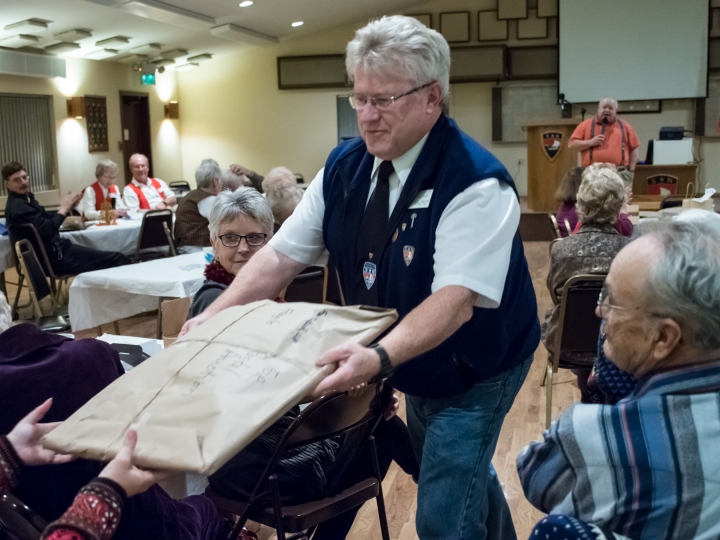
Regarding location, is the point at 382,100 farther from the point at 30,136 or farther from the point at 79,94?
the point at 79,94

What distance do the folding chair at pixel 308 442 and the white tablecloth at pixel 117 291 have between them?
2.32 metres

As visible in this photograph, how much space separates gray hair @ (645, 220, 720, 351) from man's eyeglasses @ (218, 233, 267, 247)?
1.58m

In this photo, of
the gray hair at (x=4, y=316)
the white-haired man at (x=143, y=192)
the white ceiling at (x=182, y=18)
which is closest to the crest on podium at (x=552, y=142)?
the white ceiling at (x=182, y=18)

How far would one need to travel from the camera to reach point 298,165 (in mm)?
13727

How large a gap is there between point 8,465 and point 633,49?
11.8m

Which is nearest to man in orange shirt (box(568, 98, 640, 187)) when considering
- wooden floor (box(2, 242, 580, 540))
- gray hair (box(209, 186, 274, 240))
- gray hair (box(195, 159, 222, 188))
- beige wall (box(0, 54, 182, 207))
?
wooden floor (box(2, 242, 580, 540))

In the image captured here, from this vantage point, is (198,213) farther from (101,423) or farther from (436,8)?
(436,8)

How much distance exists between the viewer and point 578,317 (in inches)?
119

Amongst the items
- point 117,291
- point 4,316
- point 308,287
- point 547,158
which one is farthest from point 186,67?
point 4,316

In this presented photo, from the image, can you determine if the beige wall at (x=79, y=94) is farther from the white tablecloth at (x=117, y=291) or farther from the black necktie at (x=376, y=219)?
the black necktie at (x=376, y=219)

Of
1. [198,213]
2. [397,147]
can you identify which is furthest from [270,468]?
[198,213]

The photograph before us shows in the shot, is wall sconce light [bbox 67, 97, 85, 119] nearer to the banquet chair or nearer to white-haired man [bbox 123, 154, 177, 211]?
white-haired man [bbox 123, 154, 177, 211]

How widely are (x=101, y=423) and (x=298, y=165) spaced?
41.9 ft

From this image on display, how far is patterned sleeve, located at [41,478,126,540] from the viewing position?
1126mm
